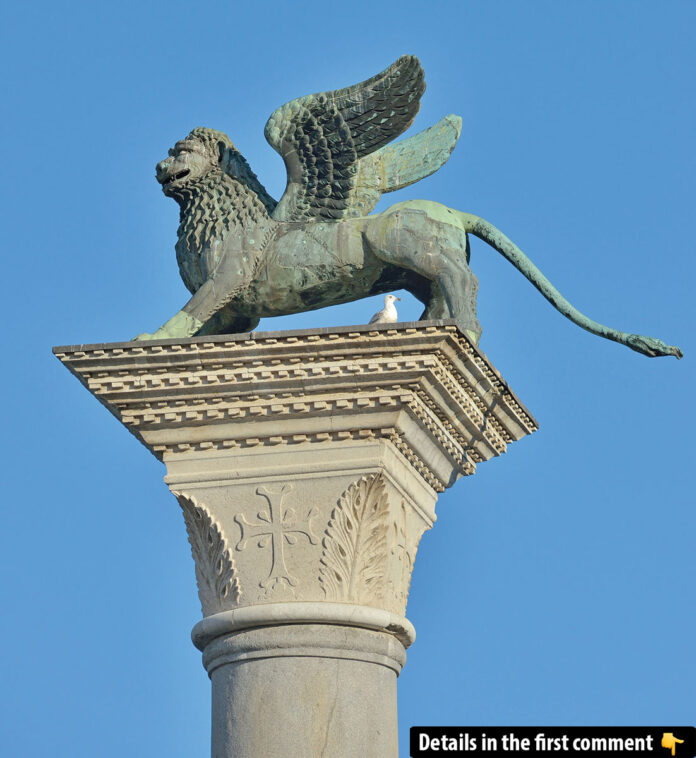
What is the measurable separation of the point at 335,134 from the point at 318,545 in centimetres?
343

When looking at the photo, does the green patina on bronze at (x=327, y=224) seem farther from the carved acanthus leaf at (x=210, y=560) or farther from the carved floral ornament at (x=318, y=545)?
the carved floral ornament at (x=318, y=545)

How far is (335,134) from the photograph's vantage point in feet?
50.5

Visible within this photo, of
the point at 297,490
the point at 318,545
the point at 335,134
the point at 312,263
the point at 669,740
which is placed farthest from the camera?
the point at 335,134

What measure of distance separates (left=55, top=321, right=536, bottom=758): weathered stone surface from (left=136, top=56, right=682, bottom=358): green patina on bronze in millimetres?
760

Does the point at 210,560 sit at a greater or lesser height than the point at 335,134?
lesser

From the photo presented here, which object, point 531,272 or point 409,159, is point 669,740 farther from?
point 409,159

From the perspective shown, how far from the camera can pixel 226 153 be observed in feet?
51.4

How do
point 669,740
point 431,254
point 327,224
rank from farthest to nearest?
point 327,224, point 431,254, point 669,740

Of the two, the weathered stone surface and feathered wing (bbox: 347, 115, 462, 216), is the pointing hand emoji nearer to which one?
the weathered stone surface

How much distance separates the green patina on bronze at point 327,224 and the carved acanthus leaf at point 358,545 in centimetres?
154

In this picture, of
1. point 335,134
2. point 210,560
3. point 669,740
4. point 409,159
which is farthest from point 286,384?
point 669,740

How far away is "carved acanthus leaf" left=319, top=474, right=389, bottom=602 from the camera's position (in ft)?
44.9

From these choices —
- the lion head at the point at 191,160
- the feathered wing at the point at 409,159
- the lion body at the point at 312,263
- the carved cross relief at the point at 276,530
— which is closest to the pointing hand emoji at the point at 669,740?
the carved cross relief at the point at 276,530

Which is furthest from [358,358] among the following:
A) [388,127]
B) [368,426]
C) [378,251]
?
[388,127]
